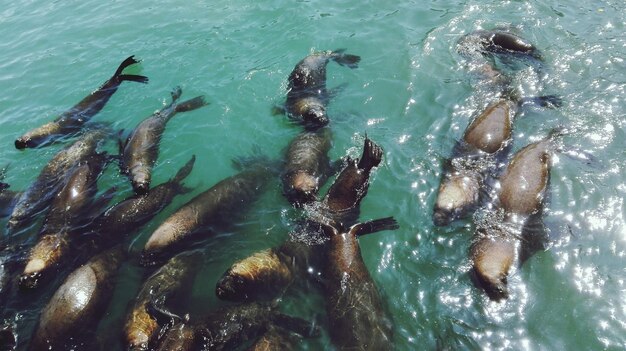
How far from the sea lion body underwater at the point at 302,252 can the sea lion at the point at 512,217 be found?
1.97m

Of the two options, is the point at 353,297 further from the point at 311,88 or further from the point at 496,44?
the point at 496,44

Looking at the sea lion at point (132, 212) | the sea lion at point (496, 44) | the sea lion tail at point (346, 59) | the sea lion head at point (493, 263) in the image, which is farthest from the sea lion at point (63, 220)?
the sea lion at point (496, 44)

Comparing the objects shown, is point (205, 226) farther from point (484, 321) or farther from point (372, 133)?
point (484, 321)

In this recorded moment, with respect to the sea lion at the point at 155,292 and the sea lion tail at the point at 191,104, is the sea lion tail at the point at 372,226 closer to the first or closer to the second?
the sea lion at the point at 155,292

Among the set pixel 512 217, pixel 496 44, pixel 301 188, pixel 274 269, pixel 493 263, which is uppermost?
pixel 301 188

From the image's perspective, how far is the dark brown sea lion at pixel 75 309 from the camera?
551cm

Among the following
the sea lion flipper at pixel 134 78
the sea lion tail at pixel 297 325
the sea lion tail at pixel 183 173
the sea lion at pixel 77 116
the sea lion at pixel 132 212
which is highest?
the sea lion flipper at pixel 134 78

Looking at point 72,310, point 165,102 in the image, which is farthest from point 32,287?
point 165,102

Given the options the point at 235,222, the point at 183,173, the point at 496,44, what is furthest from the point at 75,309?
the point at 496,44

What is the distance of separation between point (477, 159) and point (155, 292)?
558cm

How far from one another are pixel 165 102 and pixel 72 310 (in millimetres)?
5948

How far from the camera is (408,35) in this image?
37.0 ft

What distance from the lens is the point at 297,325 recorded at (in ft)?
18.1

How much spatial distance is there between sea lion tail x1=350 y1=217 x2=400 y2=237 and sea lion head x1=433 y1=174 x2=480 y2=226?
0.71 m
